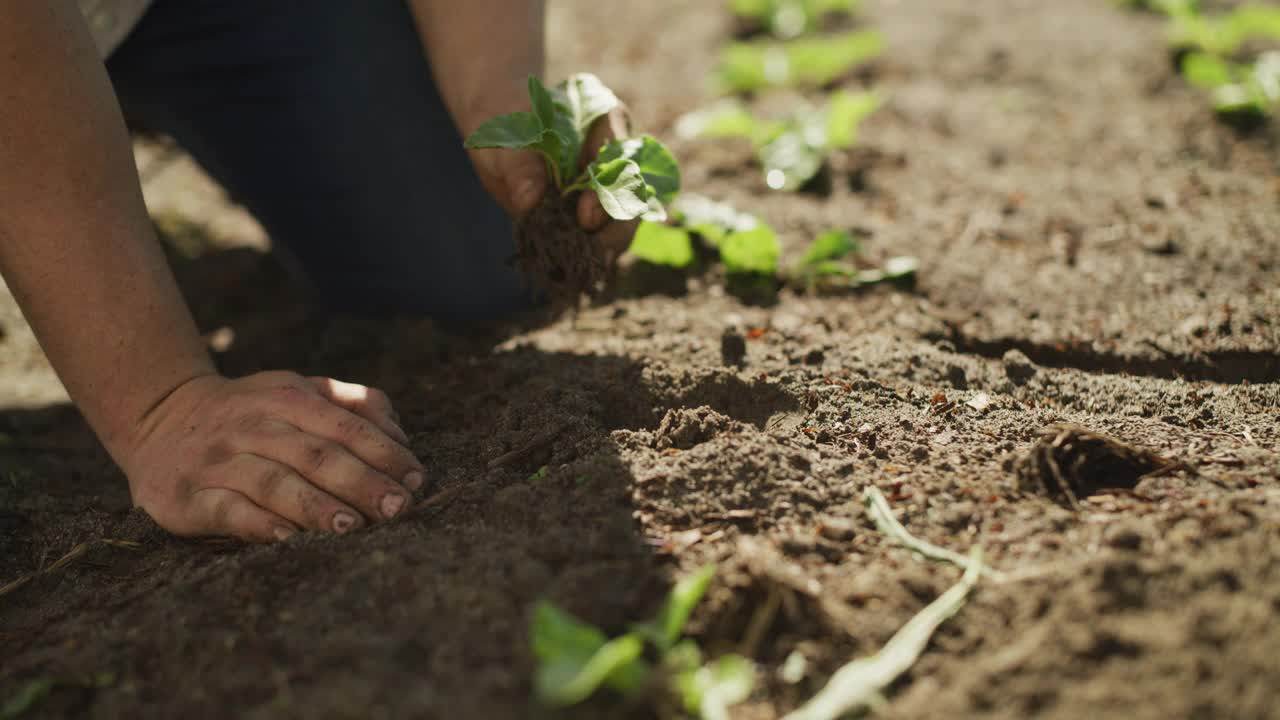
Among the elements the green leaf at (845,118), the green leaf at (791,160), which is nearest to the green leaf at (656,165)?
the green leaf at (791,160)

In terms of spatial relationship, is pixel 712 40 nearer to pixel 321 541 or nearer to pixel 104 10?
pixel 104 10

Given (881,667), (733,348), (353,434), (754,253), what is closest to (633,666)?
(881,667)

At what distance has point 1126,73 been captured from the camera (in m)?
3.04

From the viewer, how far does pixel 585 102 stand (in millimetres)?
1546

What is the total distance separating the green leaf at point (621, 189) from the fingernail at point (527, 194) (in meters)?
0.17

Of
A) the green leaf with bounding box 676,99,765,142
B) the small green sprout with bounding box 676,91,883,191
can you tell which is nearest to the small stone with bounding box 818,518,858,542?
the small green sprout with bounding box 676,91,883,191

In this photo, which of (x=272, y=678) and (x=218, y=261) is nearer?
(x=272, y=678)

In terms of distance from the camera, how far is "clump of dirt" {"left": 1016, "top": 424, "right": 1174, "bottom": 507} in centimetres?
123

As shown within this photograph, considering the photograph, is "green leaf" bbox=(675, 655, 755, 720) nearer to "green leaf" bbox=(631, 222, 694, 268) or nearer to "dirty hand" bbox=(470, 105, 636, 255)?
"dirty hand" bbox=(470, 105, 636, 255)

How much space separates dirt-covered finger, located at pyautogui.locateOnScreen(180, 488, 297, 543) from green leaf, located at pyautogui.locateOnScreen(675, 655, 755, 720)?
1.99ft

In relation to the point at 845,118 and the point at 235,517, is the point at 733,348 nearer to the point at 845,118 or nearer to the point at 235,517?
the point at 235,517

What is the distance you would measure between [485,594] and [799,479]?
1.53 feet

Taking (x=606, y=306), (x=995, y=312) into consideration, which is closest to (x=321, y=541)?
(x=606, y=306)

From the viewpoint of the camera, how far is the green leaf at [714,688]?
35.2 inches
